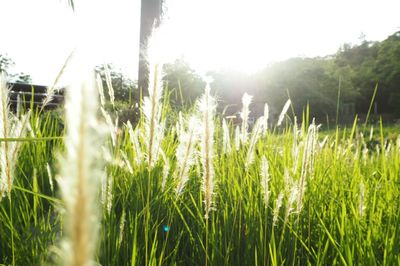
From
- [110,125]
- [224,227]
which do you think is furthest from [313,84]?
[110,125]

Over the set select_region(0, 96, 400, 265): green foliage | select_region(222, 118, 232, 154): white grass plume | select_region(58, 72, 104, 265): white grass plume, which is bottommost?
select_region(0, 96, 400, 265): green foliage

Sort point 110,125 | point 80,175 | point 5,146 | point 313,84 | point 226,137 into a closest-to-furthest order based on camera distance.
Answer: point 80,175
point 5,146
point 110,125
point 226,137
point 313,84

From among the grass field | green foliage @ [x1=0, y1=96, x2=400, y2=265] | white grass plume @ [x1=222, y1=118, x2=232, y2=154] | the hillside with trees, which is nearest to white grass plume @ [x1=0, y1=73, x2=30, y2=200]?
the grass field

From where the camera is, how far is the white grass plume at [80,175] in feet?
0.61

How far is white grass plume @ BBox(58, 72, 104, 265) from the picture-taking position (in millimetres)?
185

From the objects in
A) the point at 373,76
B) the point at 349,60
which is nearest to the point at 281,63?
the point at 373,76

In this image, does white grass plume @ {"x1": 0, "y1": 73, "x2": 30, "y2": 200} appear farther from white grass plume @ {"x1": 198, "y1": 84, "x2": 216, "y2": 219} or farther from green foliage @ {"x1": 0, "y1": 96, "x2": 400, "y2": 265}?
white grass plume @ {"x1": 198, "y1": 84, "x2": 216, "y2": 219}

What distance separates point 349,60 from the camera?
162ft

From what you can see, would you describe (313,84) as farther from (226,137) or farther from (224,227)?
(224,227)

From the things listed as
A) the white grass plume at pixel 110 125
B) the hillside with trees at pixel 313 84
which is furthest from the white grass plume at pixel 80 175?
the hillside with trees at pixel 313 84

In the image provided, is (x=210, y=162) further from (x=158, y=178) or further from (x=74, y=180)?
(x=158, y=178)

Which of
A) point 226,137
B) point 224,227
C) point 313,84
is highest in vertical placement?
point 313,84

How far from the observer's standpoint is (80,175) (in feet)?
0.61

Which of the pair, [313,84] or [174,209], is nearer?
[174,209]
